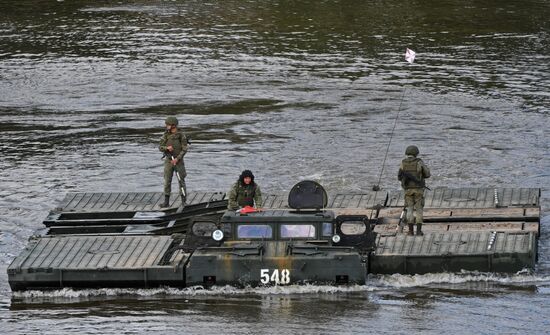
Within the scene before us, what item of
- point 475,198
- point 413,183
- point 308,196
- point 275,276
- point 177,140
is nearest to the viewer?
point 275,276

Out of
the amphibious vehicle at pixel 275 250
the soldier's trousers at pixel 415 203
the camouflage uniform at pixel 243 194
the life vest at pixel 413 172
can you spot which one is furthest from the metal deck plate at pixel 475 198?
the camouflage uniform at pixel 243 194

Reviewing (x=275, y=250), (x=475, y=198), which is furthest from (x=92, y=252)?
(x=475, y=198)

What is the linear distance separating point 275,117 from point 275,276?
1549cm

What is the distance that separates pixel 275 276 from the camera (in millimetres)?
21031

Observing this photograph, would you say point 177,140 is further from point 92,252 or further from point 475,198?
point 475,198

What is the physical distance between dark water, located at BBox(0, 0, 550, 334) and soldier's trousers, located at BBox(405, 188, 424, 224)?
165 centimetres

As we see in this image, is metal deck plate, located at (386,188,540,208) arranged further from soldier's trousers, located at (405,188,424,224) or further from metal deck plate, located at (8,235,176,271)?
metal deck plate, located at (8,235,176,271)

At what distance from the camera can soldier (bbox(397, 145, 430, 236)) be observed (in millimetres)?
22734

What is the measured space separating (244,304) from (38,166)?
12.0 metres

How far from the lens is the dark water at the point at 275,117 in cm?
2050

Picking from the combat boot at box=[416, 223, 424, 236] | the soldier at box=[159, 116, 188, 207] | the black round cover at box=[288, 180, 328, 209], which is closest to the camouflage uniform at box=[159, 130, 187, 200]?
the soldier at box=[159, 116, 188, 207]

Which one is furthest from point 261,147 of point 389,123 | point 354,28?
point 354,28

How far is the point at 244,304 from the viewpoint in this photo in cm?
2066

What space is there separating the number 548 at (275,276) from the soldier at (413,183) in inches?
115
